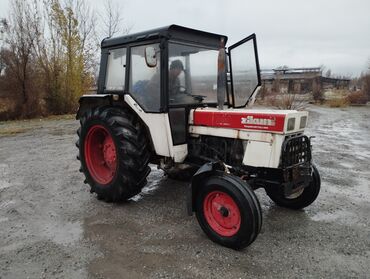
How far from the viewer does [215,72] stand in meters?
4.67

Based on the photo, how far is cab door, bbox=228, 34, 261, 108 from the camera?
14.9 feet

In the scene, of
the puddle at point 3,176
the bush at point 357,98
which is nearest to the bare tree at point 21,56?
the puddle at point 3,176

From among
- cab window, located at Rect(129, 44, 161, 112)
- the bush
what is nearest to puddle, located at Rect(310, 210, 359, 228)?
cab window, located at Rect(129, 44, 161, 112)

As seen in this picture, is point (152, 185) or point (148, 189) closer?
point (148, 189)

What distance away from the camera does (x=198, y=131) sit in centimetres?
423

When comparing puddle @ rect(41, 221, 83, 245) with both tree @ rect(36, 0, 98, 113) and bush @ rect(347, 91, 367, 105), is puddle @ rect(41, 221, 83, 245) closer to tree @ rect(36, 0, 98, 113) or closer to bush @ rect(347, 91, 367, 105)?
tree @ rect(36, 0, 98, 113)

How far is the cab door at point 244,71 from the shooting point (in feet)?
14.9

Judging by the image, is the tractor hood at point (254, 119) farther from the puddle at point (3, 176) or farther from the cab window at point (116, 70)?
the puddle at point (3, 176)

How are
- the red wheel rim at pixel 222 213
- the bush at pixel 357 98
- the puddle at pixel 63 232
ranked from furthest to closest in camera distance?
the bush at pixel 357 98 → the puddle at pixel 63 232 → the red wheel rim at pixel 222 213

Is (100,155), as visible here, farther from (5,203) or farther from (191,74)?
(191,74)

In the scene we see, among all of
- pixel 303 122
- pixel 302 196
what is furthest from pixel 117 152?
pixel 302 196

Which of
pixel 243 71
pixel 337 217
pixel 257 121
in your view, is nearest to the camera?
pixel 257 121

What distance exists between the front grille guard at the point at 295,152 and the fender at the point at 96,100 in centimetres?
227

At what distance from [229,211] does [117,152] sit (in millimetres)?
1657
